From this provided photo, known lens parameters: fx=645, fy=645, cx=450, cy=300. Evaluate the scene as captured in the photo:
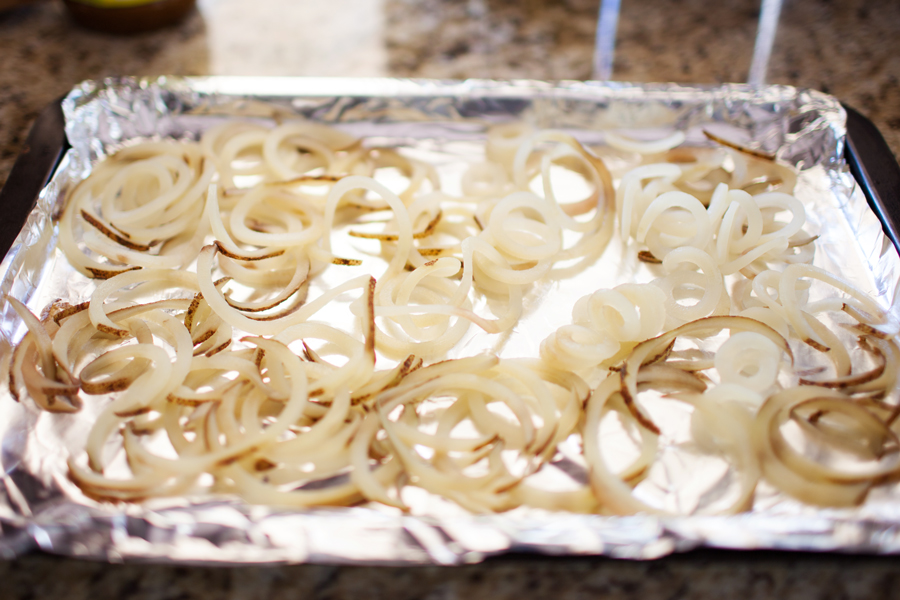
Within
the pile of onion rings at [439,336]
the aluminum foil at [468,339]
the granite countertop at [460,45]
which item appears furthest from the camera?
the granite countertop at [460,45]

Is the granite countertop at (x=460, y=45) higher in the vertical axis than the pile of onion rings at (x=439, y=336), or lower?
higher

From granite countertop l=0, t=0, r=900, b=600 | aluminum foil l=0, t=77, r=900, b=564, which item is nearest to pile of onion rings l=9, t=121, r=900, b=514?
aluminum foil l=0, t=77, r=900, b=564

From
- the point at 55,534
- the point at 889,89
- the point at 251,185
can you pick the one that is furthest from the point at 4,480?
the point at 889,89

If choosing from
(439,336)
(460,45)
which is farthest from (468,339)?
(460,45)

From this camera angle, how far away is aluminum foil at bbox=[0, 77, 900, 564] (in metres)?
0.90

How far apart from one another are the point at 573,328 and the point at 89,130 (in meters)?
1.31

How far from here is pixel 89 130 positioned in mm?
1635

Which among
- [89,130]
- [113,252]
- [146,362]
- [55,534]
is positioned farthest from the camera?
[89,130]

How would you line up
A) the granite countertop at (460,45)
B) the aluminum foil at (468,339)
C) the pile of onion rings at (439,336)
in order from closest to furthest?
1. the aluminum foil at (468,339)
2. the pile of onion rings at (439,336)
3. the granite countertop at (460,45)

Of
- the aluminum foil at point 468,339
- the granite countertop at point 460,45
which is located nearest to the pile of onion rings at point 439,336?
the aluminum foil at point 468,339

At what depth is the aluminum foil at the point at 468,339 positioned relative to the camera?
2.96 feet

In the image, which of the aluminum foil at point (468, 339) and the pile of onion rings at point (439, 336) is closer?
the aluminum foil at point (468, 339)

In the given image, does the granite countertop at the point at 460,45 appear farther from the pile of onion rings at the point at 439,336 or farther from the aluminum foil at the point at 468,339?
the pile of onion rings at the point at 439,336

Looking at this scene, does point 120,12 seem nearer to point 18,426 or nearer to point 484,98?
point 484,98
